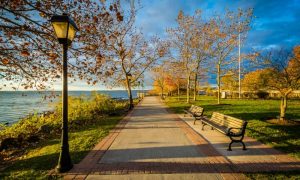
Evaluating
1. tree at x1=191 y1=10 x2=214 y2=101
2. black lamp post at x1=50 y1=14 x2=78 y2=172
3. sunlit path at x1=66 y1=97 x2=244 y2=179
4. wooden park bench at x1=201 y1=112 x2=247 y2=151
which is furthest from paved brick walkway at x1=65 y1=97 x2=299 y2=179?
tree at x1=191 y1=10 x2=214 y2=101

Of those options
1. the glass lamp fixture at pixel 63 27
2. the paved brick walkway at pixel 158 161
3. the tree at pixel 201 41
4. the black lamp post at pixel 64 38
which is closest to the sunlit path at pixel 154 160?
the paved brick walkway at pixel 158 161

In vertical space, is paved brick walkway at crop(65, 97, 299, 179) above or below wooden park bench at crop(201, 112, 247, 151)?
below

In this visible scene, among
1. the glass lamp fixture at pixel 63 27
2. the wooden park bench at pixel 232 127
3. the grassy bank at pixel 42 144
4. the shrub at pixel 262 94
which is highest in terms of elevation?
the glass lamp fixture at pixel 63 27

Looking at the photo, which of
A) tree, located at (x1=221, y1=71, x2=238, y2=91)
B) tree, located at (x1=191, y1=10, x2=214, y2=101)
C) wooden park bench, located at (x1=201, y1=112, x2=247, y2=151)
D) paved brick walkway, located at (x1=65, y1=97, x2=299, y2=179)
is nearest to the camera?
paved brick walkway, located at (x1=65, y1=97, x2=299, y2=179)

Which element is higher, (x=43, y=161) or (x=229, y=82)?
(x=229, y=82)

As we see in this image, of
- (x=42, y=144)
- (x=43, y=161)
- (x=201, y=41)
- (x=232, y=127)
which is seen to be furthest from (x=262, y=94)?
(x=43, y=161)

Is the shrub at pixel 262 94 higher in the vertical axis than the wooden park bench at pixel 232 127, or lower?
higher

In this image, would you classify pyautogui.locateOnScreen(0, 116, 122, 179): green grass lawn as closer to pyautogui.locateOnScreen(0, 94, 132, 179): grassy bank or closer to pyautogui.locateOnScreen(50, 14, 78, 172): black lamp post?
pyautogui.locateOnScreen(0, 94, 132, 179): grassy bank

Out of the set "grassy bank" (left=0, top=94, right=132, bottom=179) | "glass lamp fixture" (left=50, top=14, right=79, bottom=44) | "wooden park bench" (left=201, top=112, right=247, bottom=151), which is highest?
"glass lamp fixture" (left=50, top=14, right=79, bottom=44)

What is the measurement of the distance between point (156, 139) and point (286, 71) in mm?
7402

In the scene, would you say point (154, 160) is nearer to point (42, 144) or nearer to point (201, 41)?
point (42, 144)

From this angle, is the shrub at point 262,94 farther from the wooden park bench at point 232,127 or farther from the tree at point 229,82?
the wooden park bench at point 232,127

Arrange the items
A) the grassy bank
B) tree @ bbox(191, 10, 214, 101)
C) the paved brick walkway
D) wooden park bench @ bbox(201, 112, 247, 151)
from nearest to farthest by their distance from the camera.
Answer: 1. the paved brick walkway
2. the grassy bank
3. wooden park bench @ bbox(201, 112, 247, 151)
4. tree @ bbox(191, 10, 214, 101)

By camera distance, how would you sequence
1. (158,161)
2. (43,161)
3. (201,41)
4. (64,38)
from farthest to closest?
(201,41) < (43,161) < (158,161) < (64,38)
